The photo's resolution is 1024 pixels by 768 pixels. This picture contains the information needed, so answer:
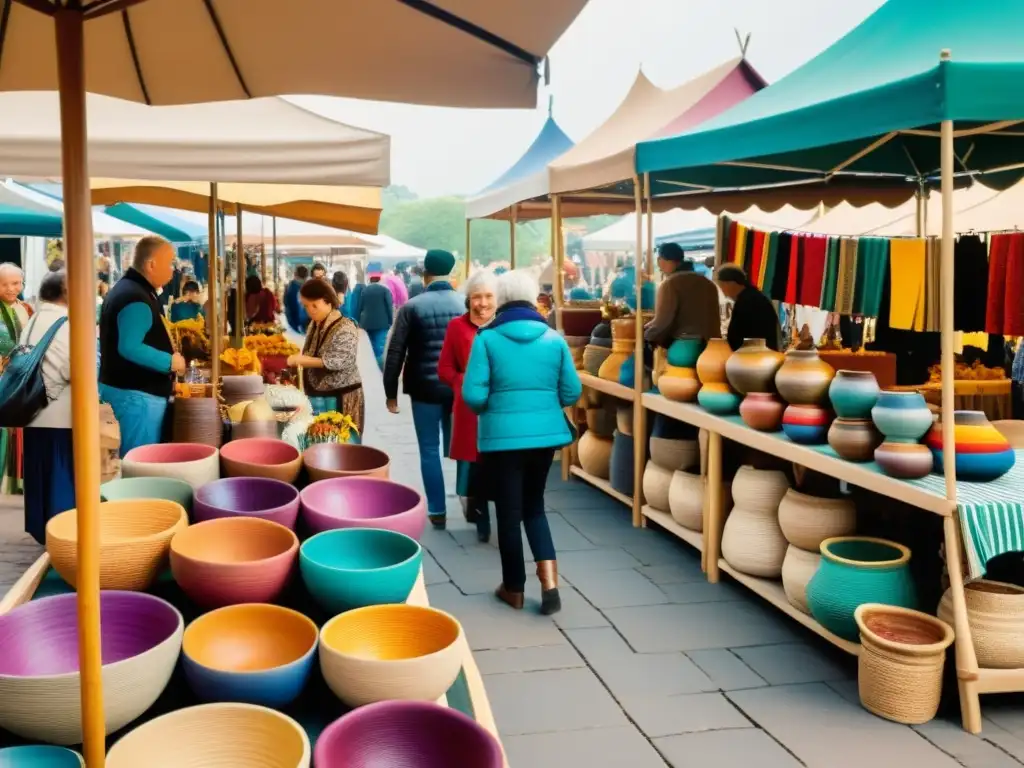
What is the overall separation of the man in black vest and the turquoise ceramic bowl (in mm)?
2535

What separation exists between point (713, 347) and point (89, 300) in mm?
4316

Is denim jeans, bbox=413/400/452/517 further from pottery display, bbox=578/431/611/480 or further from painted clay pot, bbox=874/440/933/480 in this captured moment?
painted clay pot, bbox=874/440/933/480

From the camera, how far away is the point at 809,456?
4145mm

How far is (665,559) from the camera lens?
5.35m

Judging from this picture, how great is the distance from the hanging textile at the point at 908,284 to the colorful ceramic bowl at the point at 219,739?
15.2ft

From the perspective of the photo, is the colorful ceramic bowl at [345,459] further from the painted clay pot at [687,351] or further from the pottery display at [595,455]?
the pottery display at [595,455]

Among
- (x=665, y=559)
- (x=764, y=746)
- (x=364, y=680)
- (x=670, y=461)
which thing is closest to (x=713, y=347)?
(x=670, y=461)

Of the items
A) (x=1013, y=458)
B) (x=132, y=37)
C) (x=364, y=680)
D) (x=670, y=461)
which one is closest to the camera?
(x=364, y=680)

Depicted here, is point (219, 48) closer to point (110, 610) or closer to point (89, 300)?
point (89, 300)

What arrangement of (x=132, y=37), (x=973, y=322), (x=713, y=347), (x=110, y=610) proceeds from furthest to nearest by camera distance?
(x=973, y=322), (x=713, y=347), (x=132, y=37), (x=110, y=610)

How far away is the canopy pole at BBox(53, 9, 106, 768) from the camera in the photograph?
1.34 m

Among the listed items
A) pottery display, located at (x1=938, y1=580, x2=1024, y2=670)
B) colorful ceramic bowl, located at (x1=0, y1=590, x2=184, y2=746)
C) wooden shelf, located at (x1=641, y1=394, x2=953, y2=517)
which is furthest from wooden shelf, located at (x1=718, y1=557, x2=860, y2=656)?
colorful ceramic bowl, located at (x1=0, y1=590, x2=184, y2=746)

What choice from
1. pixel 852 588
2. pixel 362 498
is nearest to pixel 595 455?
pixel 852 588

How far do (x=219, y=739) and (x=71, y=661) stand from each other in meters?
0.48
